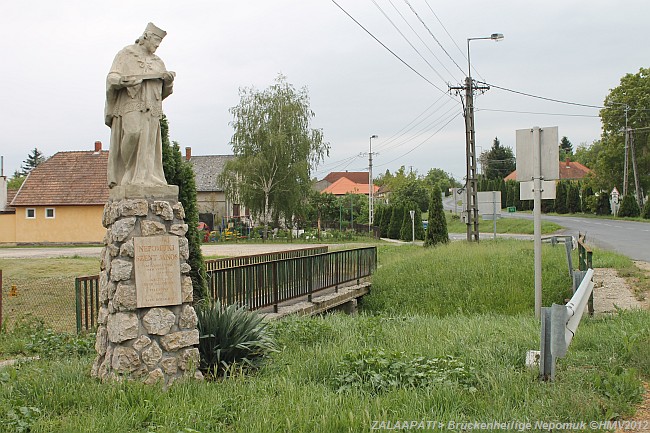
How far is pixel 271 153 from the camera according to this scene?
1715 inches

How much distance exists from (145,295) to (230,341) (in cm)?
105

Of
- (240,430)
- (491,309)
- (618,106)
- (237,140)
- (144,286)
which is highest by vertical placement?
(618,106)

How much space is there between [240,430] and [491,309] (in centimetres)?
1105

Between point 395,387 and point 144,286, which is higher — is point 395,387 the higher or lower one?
the lower one

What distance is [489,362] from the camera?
588 centimetres

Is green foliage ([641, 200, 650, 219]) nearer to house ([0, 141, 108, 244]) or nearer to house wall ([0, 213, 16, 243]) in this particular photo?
house ([0, 141, 108, 244])

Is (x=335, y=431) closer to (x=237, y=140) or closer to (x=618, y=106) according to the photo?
(x=237, y=140)

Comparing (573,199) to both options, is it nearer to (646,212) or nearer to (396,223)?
(646,212)

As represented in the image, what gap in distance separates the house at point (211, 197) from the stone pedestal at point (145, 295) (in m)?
45.7

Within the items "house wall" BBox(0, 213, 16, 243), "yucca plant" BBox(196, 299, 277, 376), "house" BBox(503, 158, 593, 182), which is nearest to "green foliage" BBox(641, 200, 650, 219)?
"house wall" BBox(0, 213, 16, 243)

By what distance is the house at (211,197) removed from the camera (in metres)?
54.4

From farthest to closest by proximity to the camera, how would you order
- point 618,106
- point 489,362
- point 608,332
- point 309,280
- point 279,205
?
point 618,106 → point 279,205 → point 309,280 → point 608,332 → point 489,362

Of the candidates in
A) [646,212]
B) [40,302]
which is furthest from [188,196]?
[646,212]

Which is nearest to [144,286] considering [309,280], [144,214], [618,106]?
[144,214]
